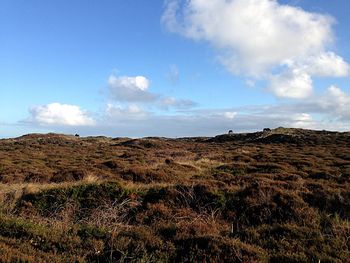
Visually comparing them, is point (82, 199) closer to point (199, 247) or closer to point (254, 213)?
point (254, 213)

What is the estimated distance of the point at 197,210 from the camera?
1204cm

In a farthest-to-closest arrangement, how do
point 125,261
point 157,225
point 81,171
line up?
point 81,171
point 157,225
point 125,261

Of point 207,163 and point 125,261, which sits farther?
point 207,163

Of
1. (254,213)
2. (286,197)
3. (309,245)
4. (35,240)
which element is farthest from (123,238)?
(286,197)

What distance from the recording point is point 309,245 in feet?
25.2

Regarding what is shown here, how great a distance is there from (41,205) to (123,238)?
5.91m

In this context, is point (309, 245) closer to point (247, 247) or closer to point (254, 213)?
point (247, 247)

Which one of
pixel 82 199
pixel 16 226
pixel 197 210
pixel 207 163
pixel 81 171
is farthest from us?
pixel 207 163

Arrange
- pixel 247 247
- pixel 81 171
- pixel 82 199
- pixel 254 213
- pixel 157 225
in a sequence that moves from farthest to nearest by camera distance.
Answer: pixel 81 171, pixel 82 199, pixel 254 213, pixel 157 225, pixel 247 247

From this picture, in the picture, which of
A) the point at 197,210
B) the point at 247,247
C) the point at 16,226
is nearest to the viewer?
the point at 247,247

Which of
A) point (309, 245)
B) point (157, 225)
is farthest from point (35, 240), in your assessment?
point (309, 245)

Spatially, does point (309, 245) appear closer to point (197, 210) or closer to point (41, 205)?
point (197, 210)

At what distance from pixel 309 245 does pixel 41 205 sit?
8150mm

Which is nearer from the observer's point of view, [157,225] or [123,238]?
[123,238]
